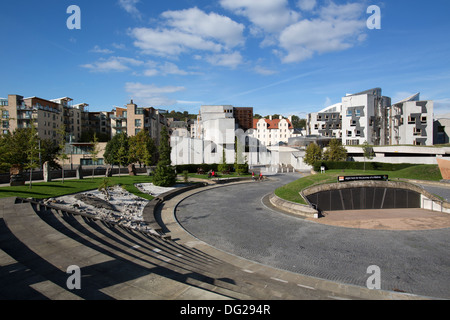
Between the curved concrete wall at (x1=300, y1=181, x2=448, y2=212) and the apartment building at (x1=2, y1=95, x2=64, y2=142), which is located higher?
the apartment building at (x1=2, y1=95, x2=64, y2=142)

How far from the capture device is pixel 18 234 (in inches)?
430

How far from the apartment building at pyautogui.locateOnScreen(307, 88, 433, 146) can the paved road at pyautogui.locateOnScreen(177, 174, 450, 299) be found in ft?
187

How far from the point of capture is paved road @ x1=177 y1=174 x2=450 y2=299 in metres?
10.4

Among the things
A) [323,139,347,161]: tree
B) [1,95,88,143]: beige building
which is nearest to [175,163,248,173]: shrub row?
[323,139,347,161]: tree

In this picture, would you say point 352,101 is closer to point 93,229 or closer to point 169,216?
point 169,216

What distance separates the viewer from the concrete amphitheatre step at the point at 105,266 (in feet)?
22.5

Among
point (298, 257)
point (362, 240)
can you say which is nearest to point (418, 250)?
point (362, 240)

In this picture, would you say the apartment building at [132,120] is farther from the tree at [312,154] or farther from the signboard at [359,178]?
the signboard at [359,178]

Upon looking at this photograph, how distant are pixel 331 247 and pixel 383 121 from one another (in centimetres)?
7011

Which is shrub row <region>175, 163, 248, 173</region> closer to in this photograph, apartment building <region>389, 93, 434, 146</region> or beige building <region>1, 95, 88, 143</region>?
beige building <region>1, 95, 88, 143</region>

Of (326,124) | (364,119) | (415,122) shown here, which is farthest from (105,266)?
(326,124)

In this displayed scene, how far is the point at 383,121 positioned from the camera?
2758 inches

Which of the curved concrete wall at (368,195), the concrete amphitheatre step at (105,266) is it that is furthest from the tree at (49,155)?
the curved concrete wall at (368,195)
